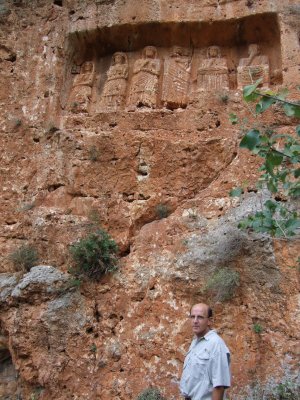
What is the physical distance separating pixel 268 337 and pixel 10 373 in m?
3.31

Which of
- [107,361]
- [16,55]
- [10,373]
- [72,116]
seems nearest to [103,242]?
[107,361]

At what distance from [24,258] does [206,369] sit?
148 inches

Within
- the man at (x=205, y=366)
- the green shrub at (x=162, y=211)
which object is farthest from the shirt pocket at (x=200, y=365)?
the green shrub at (x=162, y=211)

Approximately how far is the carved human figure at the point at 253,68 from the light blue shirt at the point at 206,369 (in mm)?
5334

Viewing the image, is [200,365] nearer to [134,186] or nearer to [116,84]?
[134,186]

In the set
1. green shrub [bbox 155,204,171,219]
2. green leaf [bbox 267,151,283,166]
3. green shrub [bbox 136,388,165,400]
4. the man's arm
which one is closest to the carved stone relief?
green shrub [bbox 155,204,171,219]

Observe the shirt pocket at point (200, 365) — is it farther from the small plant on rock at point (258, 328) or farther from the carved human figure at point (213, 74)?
the carved human figure at point (213, 74)

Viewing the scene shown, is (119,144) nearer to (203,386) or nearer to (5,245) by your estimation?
(5,245)

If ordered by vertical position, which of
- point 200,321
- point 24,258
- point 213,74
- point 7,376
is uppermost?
point 213,74

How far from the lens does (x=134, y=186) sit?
7.20 metres

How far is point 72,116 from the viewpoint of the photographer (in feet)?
26.6

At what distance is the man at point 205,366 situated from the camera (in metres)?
3.46

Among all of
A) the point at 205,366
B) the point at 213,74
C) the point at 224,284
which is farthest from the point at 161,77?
the point at 205,366

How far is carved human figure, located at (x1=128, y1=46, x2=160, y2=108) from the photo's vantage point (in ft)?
26.6
